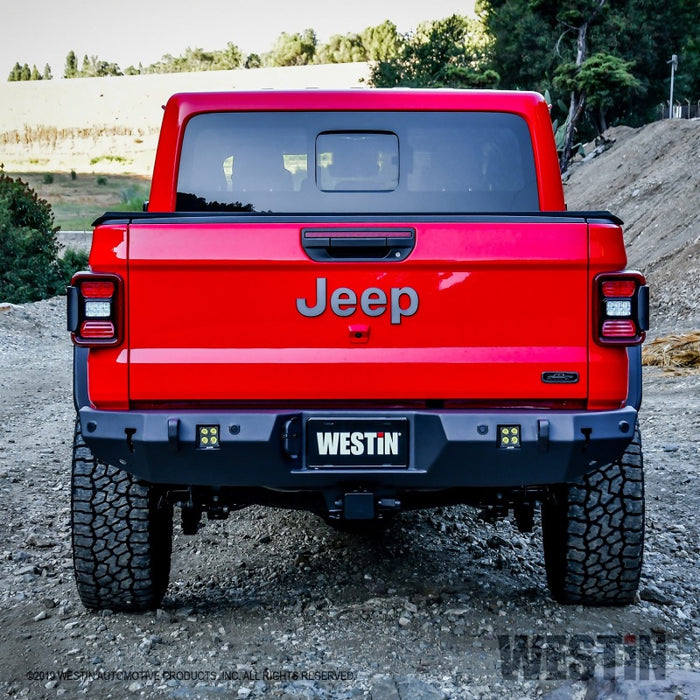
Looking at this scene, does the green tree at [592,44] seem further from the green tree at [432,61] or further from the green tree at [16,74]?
the green tree at [16,74]

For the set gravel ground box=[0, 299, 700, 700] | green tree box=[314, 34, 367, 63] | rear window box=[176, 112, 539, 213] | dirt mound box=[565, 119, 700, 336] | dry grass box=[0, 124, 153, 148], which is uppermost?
green tree box=[314, 34, 367, 63]

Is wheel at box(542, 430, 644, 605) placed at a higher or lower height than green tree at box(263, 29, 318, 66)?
lower

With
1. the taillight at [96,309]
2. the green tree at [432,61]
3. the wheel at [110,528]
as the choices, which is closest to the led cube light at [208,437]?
the taillight at [96,309]

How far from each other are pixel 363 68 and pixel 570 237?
100559mm

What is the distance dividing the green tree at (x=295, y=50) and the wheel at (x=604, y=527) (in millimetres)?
121193

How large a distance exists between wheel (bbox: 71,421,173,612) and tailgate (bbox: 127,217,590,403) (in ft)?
2.11

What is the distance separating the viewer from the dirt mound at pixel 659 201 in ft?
56.2

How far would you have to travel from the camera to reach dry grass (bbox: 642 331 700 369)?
1216cm

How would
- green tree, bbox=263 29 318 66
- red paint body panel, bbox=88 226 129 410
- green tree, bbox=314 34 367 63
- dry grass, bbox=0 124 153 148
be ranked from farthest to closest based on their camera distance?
green tree, bbox=263 29 318 66
green tree, bbox=314 34 367 63
dry grass, bbox=0 124 153 148
red paint body panel, bbox=88 226 129 410

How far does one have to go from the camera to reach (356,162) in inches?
177

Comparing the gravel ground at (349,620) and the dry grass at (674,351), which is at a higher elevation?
the gravel ground at (349,620)

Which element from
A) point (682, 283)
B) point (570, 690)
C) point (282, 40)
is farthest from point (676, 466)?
point (282, 40)

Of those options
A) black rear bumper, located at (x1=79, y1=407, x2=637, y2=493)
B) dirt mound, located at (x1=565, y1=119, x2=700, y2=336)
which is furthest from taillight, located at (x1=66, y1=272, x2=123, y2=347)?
dirt mound, located at (x1=565, y1=119, x2=700, y2=336)

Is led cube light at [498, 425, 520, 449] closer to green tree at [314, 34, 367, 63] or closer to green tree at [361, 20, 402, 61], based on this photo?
green tree at [361, 20, 402, 61]
